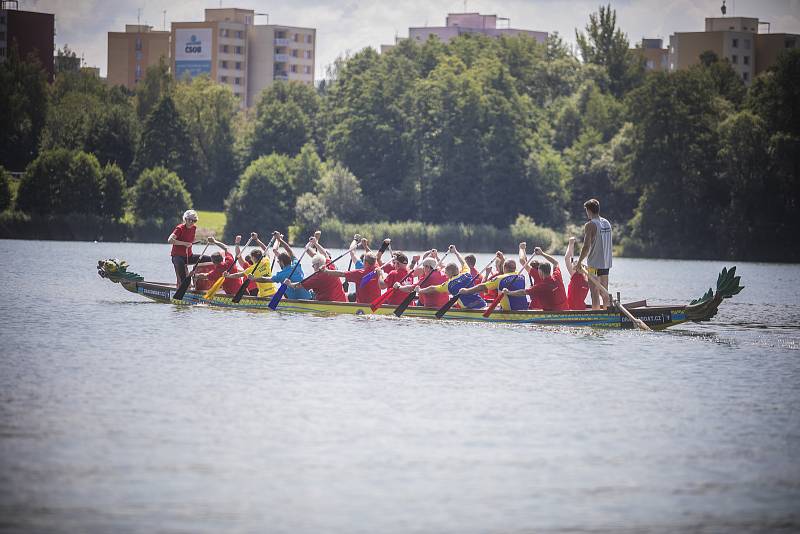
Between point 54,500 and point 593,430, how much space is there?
19.3 ft

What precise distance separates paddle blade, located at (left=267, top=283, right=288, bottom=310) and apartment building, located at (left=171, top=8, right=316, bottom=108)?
4747 inches

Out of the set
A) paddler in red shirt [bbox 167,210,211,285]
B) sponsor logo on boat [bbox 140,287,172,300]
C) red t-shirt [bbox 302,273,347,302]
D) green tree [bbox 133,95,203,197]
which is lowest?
sponsor logo on boat [bbox 140,287,172,300]

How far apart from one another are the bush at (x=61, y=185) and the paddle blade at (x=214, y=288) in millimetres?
52116

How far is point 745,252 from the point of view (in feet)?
229

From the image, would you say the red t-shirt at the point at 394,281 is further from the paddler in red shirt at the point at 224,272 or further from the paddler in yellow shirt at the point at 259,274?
the paddler in red shirt at the point at 224,272

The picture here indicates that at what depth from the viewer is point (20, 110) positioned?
92.8 meters

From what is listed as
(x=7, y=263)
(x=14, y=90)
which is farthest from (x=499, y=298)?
(x=14, y=90)

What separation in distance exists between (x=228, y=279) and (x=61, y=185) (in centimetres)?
5380

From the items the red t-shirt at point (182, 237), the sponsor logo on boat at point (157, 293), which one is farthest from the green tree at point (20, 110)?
the red t-shirt at point (182, 237)

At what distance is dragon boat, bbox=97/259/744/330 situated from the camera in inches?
840

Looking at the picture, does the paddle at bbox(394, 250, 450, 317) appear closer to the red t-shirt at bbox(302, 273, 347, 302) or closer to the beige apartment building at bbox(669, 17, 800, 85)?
the red t-shirt at bbox(302, 273, 347, 302)

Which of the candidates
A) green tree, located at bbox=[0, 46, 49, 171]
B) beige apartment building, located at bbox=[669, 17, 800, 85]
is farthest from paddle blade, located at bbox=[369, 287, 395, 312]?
beige apartment building, located at bbox=[669, 17, 800, 85]

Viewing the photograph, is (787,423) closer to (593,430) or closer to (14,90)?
(593,430)

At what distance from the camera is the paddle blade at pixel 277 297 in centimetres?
2416
